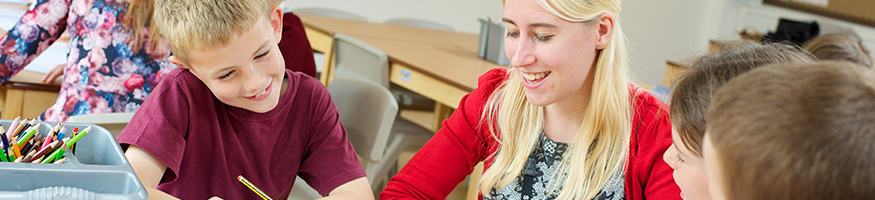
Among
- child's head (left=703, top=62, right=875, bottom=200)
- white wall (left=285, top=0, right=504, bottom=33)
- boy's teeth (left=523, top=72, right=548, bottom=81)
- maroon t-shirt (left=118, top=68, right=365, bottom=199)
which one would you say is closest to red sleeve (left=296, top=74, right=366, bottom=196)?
maroon t-shirt (left=118, top=68, right=365, bottom=199)

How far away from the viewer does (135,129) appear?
919 millimetres

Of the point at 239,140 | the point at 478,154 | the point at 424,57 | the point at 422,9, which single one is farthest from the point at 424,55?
the point at 422,9

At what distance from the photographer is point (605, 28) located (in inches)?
39.5

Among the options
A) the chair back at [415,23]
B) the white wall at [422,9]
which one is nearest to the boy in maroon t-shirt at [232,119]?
the chair back at [415,23]

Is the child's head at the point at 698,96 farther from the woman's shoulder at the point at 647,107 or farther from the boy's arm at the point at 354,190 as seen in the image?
the boy's arm at the point at 354,190

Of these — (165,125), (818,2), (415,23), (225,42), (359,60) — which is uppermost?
(225,42)

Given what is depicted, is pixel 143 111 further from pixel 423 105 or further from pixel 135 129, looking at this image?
pixel 423 105

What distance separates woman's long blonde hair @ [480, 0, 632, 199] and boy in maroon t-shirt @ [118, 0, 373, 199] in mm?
263

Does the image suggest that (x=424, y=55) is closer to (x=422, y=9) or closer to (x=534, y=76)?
(x=534, y=76)

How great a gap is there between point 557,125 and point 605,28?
21 centimetres

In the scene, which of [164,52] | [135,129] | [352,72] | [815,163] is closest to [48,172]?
[135,129]

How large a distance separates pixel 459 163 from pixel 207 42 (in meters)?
0.48

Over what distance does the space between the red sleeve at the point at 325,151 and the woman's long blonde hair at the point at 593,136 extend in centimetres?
25

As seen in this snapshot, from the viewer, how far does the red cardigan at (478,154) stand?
1.00 meters
